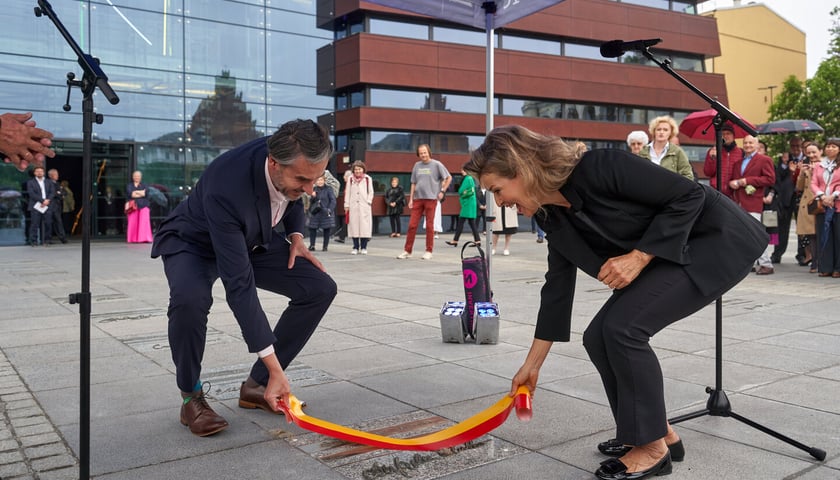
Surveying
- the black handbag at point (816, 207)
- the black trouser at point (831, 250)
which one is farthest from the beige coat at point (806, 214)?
the black trouser at point (831, 250)

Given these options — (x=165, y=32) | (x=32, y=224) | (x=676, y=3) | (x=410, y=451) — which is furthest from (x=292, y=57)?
(x=410, y=451)

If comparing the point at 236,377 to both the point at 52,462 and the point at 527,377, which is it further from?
the point at 527,377

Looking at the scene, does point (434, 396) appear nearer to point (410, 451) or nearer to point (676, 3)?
point (410, 451)

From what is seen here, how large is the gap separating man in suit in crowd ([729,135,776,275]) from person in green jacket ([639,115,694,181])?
9.31 ft

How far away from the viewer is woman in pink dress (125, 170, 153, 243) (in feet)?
62.3

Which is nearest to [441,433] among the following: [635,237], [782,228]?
[635,237]

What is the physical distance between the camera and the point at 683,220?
106 inches

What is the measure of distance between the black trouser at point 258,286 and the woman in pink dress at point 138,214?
16384 mm

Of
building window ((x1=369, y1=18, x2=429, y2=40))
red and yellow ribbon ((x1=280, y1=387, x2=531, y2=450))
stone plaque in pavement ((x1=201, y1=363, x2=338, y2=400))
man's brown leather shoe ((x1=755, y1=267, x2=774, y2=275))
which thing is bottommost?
stone plaque in pavement ((x1=201, y1=363, x2=338, y2=400))

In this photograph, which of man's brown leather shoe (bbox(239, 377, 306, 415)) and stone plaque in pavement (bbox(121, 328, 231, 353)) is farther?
stone plaque in pavement (bbox(121, 328, 231, 353))

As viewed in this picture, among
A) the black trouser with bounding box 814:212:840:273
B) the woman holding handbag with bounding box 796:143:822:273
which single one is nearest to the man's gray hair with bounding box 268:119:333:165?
the black trouser with bounding box 814:212:840:273

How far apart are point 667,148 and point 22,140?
6305mm

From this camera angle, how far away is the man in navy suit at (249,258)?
10.1 ft

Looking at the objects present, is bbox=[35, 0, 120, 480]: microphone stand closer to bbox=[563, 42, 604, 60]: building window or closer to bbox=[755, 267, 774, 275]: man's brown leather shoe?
bbox=[755, 267, 774, 275]: man's brown leather shoe
